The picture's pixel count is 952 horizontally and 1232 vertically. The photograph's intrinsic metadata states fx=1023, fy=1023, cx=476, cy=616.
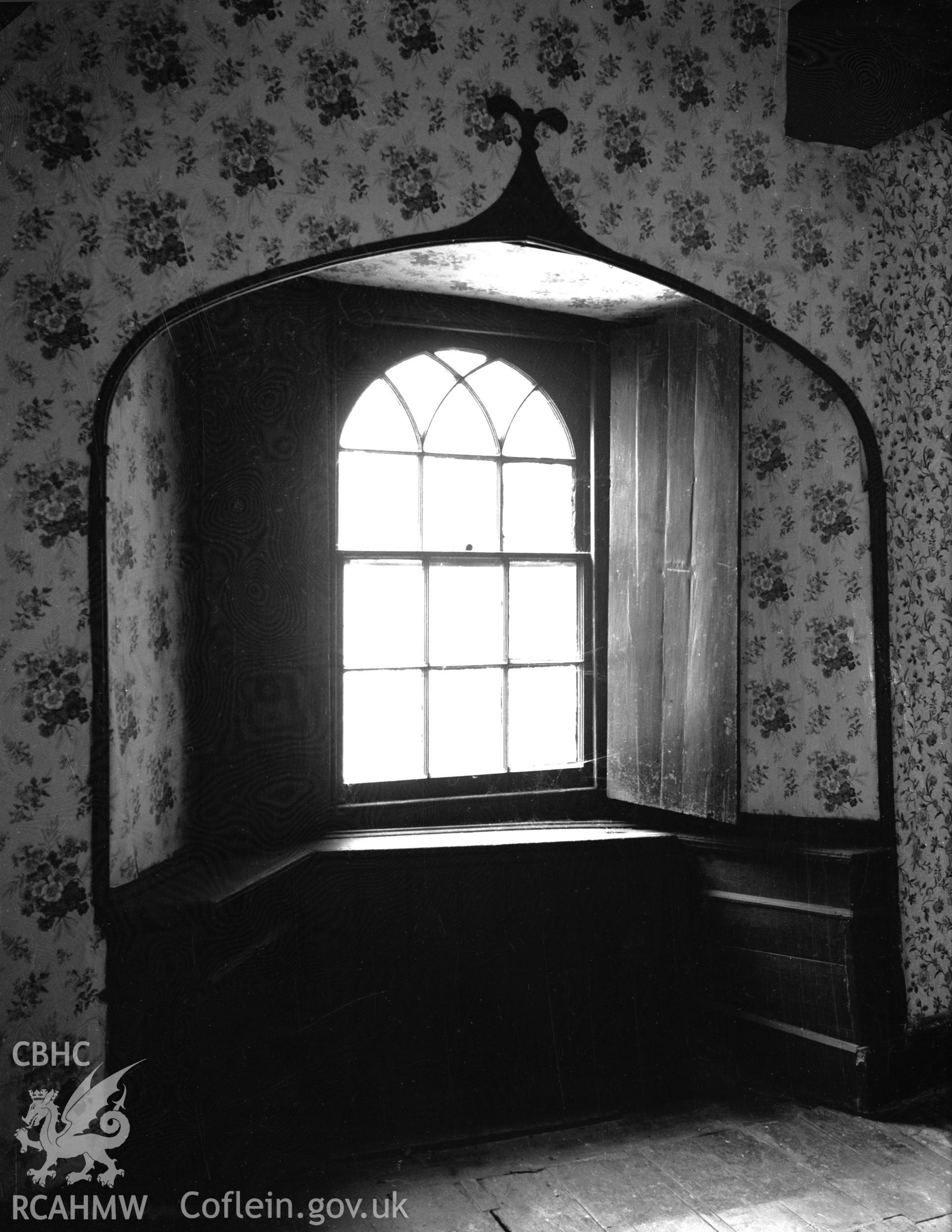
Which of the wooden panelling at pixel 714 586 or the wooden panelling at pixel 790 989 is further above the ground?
the wooden panelling at pixel 714 586

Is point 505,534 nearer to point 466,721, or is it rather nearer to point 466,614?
point 466,614

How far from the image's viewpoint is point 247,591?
2961 mm

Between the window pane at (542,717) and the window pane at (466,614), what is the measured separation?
0.14 meters

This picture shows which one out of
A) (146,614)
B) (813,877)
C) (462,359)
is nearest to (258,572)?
(146,614)

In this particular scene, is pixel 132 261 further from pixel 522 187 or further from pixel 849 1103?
pixel 849 1103

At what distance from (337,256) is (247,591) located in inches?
38.9

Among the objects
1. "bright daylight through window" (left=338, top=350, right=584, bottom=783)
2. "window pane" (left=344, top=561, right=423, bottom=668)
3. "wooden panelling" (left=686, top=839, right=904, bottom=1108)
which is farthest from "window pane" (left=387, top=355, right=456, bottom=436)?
"wooden panelling" (left=686, top=839, right=904, bottom=1108)

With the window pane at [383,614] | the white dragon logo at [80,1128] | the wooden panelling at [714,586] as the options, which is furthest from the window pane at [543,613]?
the white dragon logo at [80,1128]

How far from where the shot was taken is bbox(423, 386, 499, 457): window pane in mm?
3352

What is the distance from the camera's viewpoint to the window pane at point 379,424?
3240 millimetres

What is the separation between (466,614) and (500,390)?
30.1 inches

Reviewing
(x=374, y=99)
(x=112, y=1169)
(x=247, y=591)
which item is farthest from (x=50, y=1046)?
(x=374, y=99)

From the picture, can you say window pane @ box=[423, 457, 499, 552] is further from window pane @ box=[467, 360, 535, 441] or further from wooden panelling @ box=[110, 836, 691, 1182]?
wooden panelling @ box=[110, 836, 691, 1182]

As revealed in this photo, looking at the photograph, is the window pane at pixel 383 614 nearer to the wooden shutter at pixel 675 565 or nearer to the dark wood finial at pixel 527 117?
the wooden shutter at pixel 675 565
